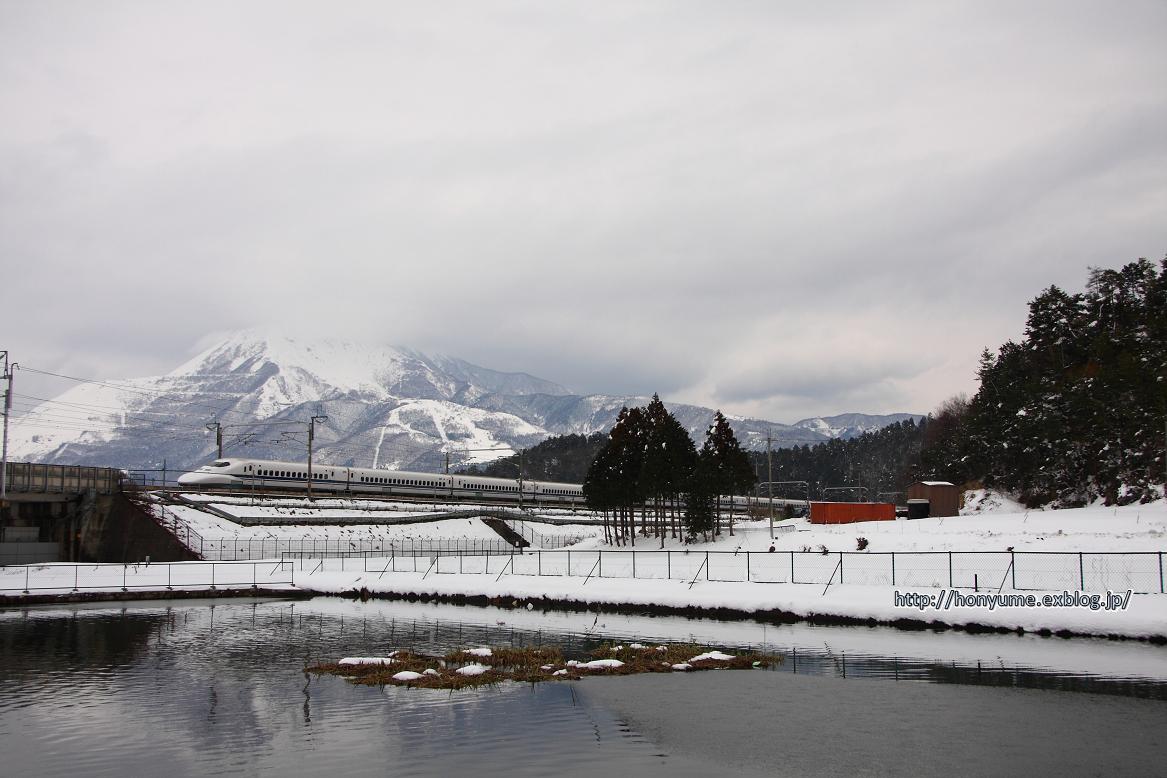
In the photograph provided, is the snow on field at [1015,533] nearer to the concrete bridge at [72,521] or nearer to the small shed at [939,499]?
the small shed at [939,499]

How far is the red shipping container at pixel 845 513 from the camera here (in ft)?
301

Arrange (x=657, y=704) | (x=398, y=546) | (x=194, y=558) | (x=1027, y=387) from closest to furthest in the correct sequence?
(x=657, y=704) → (x=194, y=558) → (x=398, y=546) → (x=1027, y=387)

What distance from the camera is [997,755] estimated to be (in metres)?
16.6

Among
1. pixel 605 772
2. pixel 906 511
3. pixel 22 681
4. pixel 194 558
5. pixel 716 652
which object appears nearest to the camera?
pixel 605 772

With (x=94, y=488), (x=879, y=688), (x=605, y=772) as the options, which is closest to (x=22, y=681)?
(x=605, y=772)

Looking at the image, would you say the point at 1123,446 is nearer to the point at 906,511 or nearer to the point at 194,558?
the point at 906,511

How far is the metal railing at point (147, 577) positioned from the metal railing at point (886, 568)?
6.58 m

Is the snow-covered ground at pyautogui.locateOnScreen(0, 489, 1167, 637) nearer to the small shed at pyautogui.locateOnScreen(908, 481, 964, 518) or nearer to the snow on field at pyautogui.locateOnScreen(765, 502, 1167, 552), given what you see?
the snow on field at pyautogui.locateOnScreen(765, 502, 1167, 552)

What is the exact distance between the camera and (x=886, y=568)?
50.3 metres

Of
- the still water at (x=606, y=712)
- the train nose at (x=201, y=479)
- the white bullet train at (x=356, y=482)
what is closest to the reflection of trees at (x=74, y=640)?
the still water at (x=606, y=712)

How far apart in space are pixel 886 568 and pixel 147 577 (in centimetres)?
4293

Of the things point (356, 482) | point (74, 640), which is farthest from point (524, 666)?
point (356, 482)

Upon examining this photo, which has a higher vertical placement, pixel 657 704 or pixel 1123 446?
pixel 1123 446

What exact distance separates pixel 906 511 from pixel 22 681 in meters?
75.3
